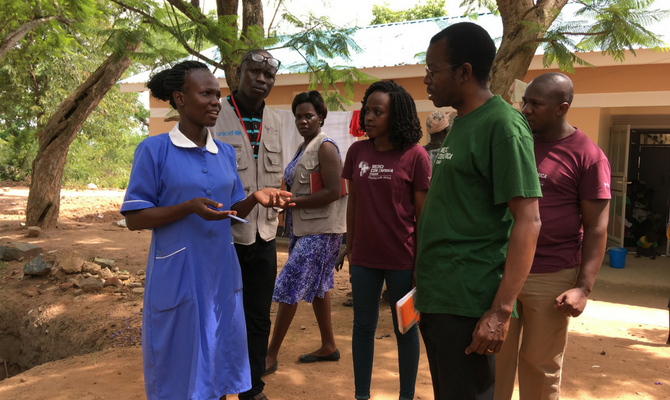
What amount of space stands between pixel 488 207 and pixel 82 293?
5759 millimetres

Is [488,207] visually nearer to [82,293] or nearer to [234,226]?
[234,226]

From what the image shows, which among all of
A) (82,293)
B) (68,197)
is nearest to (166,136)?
(82,293)

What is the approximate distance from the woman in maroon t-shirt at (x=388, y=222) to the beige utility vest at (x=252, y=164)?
22.1 inches

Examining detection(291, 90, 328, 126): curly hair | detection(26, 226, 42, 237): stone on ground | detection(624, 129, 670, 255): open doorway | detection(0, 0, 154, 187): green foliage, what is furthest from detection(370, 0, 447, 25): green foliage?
detection(291, 90, 328, 126): curly hair

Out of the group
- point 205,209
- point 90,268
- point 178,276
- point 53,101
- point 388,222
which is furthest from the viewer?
point 53,101

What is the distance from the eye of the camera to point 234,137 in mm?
3068

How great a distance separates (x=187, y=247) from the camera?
7.57ft

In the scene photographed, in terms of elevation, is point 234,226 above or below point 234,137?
below

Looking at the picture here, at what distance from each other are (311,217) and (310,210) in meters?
0.05

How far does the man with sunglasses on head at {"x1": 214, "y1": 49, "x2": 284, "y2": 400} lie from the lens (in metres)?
3.03

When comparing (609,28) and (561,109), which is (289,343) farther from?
(609,28)

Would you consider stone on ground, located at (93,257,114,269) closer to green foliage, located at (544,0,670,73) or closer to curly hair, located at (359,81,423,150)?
curly hair, located at (359,81,423,150)

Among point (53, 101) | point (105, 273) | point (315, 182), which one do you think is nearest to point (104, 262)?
point (105, 273)

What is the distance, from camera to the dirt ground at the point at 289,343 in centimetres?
357
